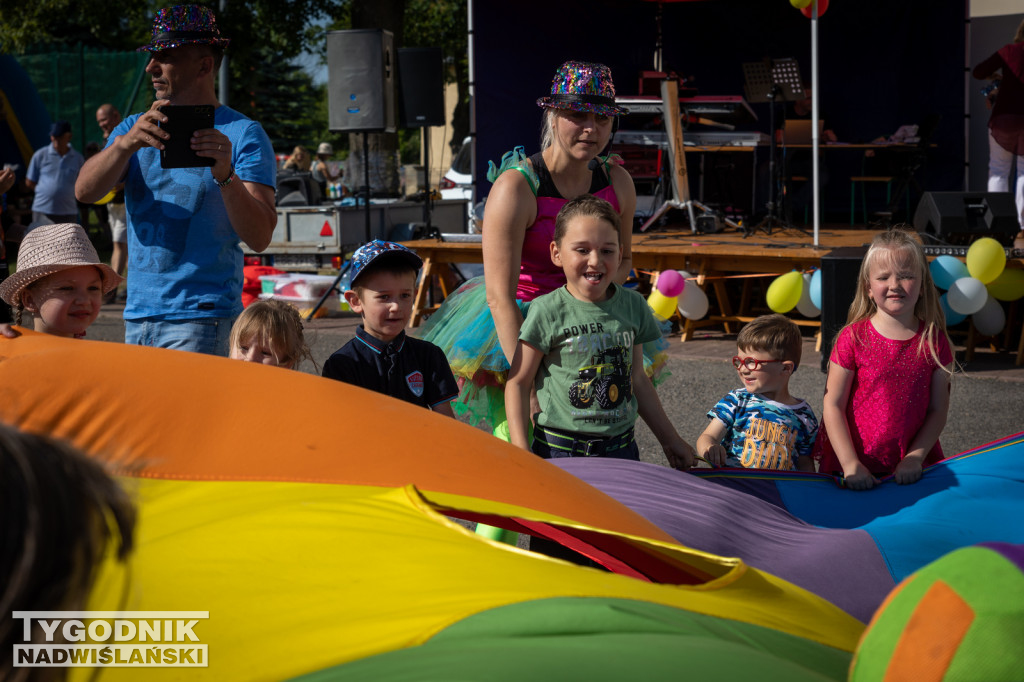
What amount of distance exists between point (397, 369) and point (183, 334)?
71 centimetres

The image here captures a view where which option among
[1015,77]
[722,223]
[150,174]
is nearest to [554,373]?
[150,174]

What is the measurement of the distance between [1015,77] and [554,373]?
7.58 m

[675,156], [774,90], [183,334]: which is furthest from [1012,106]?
[183,334]

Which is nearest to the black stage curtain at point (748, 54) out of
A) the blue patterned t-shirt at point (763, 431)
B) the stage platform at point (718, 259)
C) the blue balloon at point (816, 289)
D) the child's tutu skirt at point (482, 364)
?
the stage platform at point (718, 259)

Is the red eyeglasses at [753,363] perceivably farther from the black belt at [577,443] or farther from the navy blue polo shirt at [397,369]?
the navy blue polo shirt at [397,369]

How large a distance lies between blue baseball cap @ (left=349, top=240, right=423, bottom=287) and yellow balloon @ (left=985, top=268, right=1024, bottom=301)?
18.6 feet

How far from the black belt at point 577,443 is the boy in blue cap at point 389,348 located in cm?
33

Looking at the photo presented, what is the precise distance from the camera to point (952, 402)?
21.9 feet

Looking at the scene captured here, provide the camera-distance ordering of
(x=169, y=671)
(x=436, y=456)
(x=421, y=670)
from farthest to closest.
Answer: (x=436, y=456)
(x=169, y=671)
(x=421, y=670)

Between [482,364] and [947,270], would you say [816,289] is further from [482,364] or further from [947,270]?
[482,364]

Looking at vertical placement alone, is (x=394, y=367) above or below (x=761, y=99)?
below

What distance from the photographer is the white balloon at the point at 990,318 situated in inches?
305

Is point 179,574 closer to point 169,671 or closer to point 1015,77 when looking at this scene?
point 169,671

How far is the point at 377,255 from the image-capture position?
128 inches
